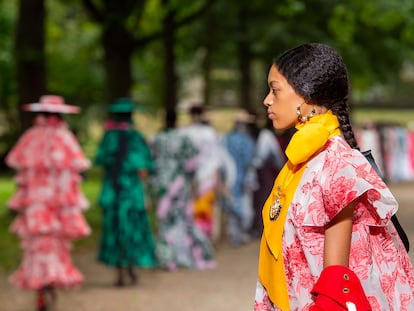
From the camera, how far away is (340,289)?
3.36m

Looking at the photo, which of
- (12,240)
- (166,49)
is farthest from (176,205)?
(166,49)

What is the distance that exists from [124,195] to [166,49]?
12240 millimetres

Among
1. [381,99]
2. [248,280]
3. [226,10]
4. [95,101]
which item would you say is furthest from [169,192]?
[381,99]

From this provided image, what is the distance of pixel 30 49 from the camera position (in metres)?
16.3

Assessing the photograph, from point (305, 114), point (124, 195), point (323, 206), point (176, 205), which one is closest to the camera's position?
point (323, 206)

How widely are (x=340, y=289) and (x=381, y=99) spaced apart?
259 ft

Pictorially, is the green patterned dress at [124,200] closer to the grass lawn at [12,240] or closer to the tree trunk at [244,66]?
the grass lawn at [12,240]

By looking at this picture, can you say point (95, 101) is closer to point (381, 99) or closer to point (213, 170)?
point (213, 170)

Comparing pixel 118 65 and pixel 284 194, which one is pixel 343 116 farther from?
pixel 118 65

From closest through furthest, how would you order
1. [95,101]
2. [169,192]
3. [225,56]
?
[169,192], [225,56], [95,101]

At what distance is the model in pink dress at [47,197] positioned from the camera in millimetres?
9539

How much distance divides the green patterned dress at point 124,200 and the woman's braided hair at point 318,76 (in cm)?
758

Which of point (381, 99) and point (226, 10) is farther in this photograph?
point (381, 99)

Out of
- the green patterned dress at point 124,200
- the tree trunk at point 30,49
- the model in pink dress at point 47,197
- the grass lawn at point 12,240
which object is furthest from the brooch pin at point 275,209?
the tree trunk at point 30,49
